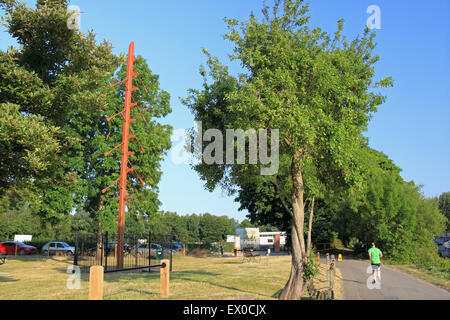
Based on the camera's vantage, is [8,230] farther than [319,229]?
Yes

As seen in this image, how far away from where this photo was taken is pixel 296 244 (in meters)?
14.0

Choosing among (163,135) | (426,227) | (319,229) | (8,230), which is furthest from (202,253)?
(8,230)

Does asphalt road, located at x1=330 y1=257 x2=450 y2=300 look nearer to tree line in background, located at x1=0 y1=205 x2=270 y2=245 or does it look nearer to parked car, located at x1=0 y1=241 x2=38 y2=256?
tree line in background, located at x1=0 y1=205 x2=270 y2=245

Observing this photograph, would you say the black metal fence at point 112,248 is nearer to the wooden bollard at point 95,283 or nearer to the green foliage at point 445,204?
the wooden bollard at point 95,283

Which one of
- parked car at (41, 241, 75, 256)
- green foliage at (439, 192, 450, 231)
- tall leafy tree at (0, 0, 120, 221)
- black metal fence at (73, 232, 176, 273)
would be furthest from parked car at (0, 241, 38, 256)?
green foliage at (439, 192, 450, 231)

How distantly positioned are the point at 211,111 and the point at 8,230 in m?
60.8

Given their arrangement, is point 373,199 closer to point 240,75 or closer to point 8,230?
point 240,75

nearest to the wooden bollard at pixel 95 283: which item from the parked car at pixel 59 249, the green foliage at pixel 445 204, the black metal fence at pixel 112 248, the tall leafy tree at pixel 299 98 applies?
the tall leafy tree at pixel 299 98

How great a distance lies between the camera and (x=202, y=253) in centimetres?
4966

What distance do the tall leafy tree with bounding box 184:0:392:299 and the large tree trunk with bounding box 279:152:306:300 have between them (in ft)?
0.11

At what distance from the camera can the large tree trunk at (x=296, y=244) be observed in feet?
43.4

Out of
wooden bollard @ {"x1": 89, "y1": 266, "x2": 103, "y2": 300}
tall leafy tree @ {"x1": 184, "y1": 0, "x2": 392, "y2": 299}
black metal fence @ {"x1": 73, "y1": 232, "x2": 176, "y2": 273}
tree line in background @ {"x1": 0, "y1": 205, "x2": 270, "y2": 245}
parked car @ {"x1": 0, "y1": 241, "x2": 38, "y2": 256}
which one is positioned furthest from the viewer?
parked car @ {"x1": 0, "y1": 241, "x2": 38, "y2": 256}

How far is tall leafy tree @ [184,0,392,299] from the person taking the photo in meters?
12.5

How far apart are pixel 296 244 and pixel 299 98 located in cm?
550
